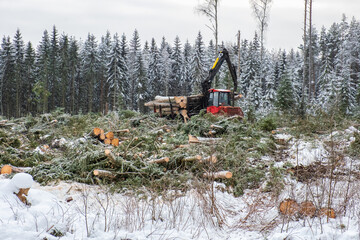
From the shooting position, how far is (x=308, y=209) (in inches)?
150

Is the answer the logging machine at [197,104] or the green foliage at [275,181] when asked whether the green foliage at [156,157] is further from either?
the logging machine at [197,104]

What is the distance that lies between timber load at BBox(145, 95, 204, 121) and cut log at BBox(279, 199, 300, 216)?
9.05 metres

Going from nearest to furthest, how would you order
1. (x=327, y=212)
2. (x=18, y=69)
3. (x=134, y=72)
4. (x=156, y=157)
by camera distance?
(x=327, y=212), (x=156, y=157), (x=18, y=69), (x=134, y=72)

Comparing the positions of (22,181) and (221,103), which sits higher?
(221,103)

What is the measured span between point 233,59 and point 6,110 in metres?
36.0

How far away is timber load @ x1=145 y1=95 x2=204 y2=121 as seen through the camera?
43.5ft

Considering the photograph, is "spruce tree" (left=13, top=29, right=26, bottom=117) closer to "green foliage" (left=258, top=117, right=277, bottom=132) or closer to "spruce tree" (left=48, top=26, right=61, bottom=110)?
"spruce tree" (left=48, top=26, right=61, bottom=110)

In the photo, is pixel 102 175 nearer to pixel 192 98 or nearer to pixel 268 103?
pixel 192 98

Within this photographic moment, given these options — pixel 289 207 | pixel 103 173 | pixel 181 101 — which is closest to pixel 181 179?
pixel 103 173

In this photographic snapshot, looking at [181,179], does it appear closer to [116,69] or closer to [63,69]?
[116,69]

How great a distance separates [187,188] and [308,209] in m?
2.18

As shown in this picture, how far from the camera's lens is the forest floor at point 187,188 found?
139 inches

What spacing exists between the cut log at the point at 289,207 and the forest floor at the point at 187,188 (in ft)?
0.18

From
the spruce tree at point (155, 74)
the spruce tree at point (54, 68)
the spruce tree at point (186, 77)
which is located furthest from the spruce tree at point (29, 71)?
the spruce tree at point (186, 77)
